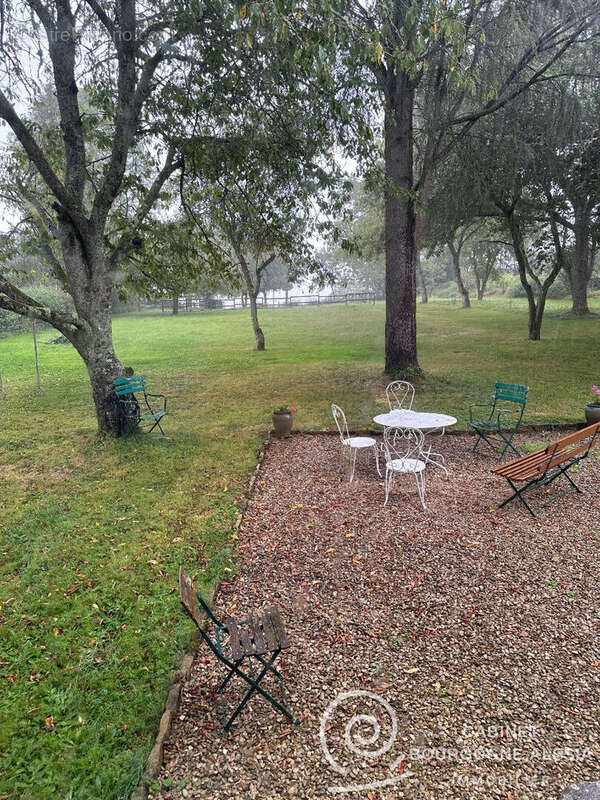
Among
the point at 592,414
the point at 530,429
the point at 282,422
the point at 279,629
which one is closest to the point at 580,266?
the point at 592,414

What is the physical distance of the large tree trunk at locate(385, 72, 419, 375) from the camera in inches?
424

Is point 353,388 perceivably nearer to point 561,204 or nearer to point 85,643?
point 85,643

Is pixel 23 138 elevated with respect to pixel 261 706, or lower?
elevated

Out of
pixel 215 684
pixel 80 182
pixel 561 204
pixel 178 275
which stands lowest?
pixel 215 684

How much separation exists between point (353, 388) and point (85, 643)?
9.27 m

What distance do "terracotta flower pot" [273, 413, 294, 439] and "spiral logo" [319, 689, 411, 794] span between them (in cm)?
555

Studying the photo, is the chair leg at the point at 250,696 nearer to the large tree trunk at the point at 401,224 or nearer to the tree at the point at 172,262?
the tree at the point at 172,262

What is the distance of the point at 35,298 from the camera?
2608 cm

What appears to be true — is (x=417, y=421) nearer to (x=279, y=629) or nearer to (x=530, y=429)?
(x=530, y=429)

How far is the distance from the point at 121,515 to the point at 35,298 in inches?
986

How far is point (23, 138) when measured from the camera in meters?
6.59

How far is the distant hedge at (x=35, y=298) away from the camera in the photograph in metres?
23.7

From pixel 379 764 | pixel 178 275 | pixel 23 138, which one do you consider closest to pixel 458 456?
pixel 379 764

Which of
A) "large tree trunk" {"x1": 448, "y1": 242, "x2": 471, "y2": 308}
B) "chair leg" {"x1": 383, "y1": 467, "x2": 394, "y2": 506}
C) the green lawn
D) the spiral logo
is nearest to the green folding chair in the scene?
the spiral logo
